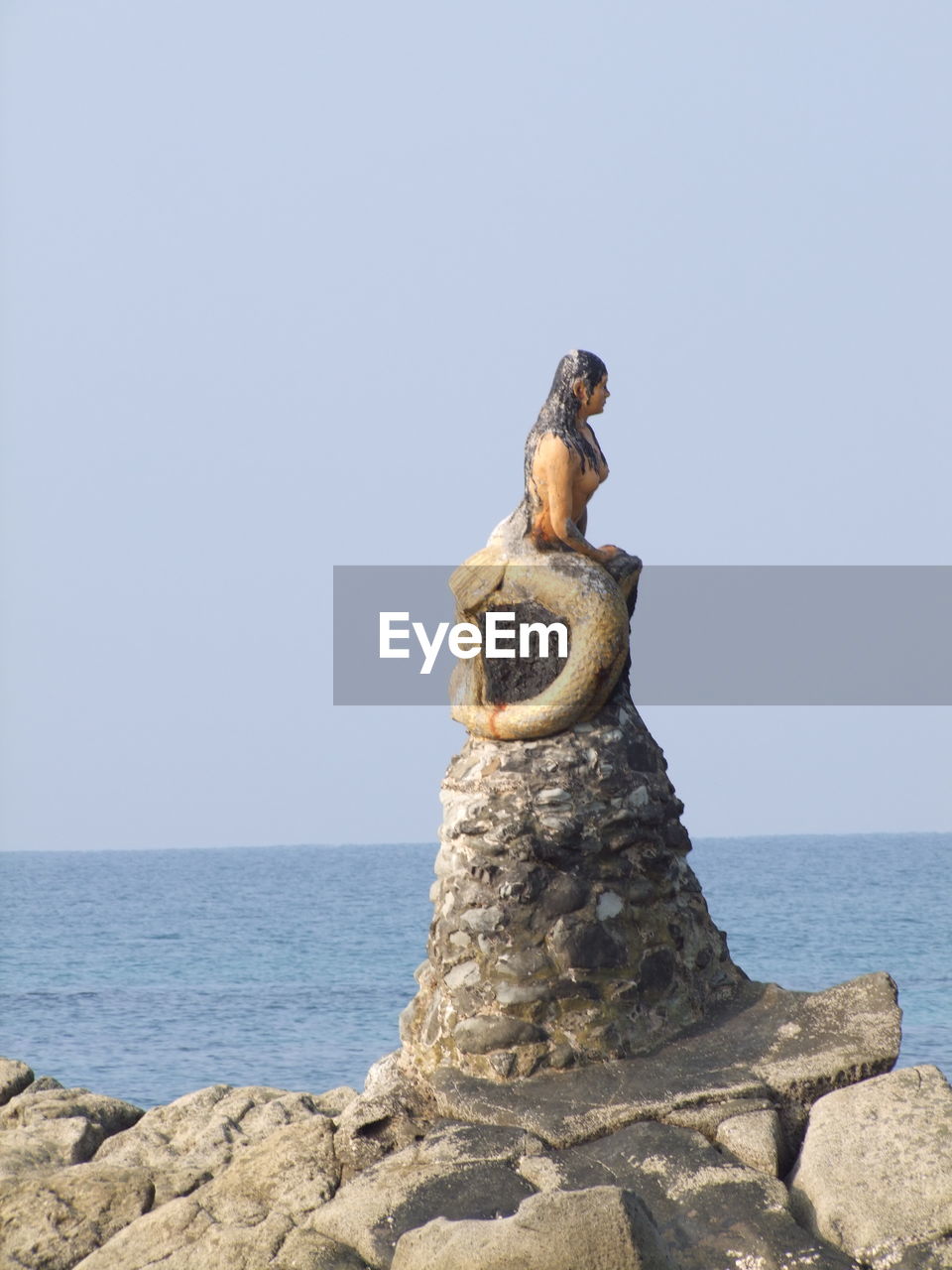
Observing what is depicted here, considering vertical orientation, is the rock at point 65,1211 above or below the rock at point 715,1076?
below

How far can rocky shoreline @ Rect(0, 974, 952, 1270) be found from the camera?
6.11 meters

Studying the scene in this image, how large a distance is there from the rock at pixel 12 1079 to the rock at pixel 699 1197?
4549mm

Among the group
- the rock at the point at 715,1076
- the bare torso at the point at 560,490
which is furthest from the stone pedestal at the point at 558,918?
the bare torso at the point at 560,490

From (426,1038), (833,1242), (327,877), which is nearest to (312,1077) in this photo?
(426,1038)

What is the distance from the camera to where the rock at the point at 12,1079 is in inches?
395

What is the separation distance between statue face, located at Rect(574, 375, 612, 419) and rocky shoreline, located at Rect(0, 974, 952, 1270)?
2.84 meters

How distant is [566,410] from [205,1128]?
402cm

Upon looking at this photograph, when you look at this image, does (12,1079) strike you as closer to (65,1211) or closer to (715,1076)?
(65,1211)

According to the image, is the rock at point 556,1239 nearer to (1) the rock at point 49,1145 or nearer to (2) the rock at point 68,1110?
(1) the rock at point 49,1145

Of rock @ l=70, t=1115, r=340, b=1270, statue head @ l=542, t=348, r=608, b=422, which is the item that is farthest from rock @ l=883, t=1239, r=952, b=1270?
statue head @ l=542, t=348, r=608, b=422

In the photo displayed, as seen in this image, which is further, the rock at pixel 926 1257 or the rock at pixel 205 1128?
the rock at pixel 205 1128

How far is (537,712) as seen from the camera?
7.65 m

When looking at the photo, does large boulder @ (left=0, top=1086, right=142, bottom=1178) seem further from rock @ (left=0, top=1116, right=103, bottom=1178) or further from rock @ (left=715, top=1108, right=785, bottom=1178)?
rock @ (left=715, top=1108, right=785, bottom=1178)

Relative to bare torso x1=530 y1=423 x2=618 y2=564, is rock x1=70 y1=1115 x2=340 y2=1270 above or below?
below
